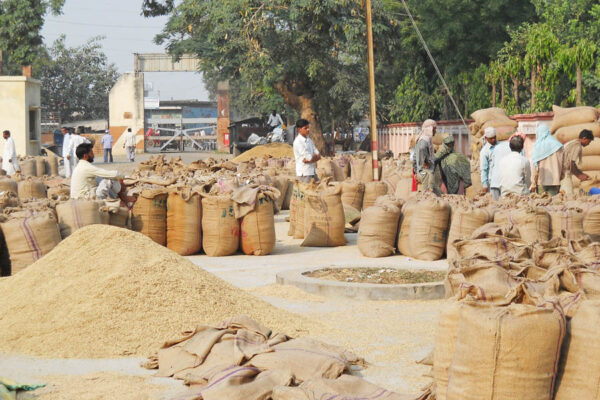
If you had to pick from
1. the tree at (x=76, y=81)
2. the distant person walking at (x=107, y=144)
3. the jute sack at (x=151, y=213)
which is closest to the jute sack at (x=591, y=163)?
the jute sack at (x=151, y=213)

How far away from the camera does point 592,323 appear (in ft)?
13.5

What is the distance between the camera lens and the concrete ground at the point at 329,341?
528 cm

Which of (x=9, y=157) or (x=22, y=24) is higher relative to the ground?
(x=22, y=24)

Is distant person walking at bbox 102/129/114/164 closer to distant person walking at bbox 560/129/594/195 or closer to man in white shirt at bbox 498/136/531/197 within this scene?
distant person walking at bbox 560/129/594/195

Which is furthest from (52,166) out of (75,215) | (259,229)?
(75,215)

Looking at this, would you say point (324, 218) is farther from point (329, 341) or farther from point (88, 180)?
point (329, 341)

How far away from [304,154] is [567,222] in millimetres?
4634

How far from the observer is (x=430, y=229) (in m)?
10.1

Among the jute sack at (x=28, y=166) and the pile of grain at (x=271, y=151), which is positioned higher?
the pile of grain at (x=271, y=151)

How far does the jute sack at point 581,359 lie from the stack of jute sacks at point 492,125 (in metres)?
13.6

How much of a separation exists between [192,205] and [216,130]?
1789 inches

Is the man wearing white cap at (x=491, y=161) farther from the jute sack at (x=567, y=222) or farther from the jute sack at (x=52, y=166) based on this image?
the jute sack at (x=52, y=166)

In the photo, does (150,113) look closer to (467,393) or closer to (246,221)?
(246,221)

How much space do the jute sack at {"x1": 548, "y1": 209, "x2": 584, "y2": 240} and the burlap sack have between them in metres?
1.31
